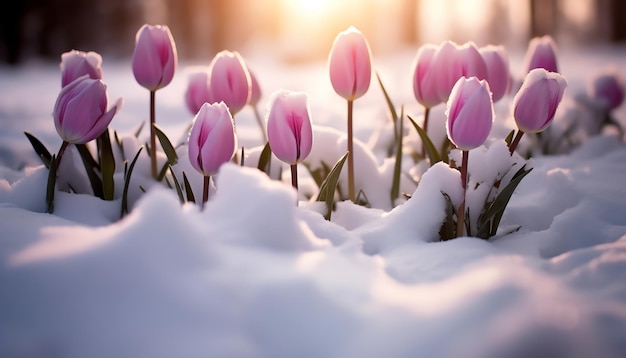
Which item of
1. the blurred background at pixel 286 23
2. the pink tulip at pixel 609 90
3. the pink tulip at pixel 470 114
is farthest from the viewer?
the blurred background at pixel 286 23

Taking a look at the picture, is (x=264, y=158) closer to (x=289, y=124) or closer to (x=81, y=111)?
(x=289, y=124)

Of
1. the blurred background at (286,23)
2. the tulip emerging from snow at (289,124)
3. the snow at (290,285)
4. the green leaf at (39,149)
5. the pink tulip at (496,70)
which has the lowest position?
the snow at (290,285)

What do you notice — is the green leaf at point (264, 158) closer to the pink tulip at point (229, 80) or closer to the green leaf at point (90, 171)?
the pink tulip at point (229, 80)

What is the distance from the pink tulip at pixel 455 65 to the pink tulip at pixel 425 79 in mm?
23

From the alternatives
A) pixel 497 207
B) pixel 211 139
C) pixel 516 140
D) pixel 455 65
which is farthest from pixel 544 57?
pixel 211 139

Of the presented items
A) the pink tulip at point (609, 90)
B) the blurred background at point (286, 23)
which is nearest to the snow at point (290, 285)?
the pink tulip at point (609, 90)

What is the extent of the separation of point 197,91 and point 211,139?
1.54 ft

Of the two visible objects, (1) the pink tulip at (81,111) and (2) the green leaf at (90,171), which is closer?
(1) the pink tulip at (81,111)

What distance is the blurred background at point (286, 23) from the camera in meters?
14.7

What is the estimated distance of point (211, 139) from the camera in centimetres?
97

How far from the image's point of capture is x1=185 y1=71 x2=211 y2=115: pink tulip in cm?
138

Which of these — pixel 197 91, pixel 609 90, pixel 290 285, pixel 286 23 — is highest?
pixel 286 23

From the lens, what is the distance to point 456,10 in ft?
71.3

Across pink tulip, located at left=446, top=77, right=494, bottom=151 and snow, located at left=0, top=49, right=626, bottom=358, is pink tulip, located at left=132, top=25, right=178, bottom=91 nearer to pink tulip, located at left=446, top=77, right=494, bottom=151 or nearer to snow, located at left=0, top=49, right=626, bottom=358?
snow, located at left=0, top=49, right=626, bottom=358
